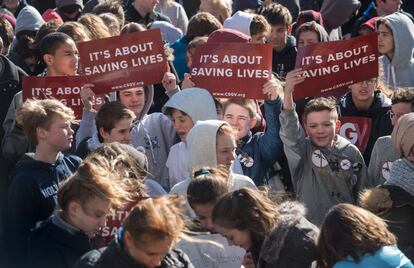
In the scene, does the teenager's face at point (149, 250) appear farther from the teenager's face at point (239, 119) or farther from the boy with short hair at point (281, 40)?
the boy with short hair at point (281, 40)

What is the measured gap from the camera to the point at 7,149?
8016mm

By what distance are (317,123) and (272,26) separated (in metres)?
3.07

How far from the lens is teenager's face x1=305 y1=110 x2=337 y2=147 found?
24.8 ft

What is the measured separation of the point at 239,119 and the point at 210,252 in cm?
202

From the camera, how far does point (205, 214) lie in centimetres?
603

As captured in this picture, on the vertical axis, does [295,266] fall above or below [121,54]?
below

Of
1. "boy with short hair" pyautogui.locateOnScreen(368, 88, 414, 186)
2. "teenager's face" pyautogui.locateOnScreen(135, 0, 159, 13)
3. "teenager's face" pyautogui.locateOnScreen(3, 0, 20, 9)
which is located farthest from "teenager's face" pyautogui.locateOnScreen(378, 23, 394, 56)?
"teenager's face" pyautogui.locateOnScreen(3, 0, 20, 9)

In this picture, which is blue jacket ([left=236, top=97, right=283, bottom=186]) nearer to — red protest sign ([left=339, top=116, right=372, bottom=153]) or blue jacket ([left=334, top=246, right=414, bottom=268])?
red protest sign ([left=339, top=116, right=372, bottom=153])

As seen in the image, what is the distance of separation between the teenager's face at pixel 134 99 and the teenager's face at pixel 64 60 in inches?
20.0

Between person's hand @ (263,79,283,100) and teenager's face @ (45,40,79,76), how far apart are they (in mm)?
1623

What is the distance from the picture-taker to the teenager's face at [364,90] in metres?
8.60

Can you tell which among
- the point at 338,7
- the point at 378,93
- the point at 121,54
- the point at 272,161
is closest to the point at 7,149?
the point at 121,54

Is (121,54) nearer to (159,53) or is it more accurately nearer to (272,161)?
(159,53)

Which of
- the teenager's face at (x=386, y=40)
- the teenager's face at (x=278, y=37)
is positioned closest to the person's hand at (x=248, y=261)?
the teenager's face at (x=386, y=40)
